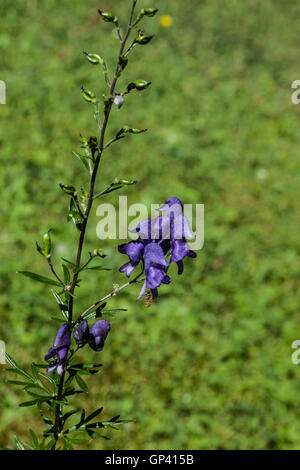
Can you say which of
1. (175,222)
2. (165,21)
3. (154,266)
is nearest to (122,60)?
(175,222)

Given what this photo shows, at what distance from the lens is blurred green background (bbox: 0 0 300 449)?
397 centimetres

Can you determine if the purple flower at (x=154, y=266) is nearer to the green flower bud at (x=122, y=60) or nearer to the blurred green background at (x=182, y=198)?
the green flower bud at (x=122, y=60)

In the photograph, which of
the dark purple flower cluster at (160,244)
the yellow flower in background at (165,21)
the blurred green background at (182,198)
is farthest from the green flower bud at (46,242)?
the yellow flower in background at (165,21)

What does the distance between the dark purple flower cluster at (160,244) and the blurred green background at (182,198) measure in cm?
241

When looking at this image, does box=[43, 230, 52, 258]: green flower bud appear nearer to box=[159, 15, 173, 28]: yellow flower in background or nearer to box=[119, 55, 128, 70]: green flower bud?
box=[119, 55, 128, 70]: green flower bud

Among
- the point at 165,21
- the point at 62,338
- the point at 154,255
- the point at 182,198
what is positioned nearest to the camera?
the point at 154,255

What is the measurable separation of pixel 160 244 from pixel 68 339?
54 centimetres

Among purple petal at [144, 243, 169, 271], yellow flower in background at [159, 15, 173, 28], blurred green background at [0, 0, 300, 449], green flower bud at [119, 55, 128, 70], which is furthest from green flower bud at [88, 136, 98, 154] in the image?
yellow flower in background at [159, 15, 173, 28]

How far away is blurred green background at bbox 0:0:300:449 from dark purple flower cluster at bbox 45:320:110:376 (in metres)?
1.99

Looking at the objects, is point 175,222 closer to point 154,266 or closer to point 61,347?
point 154,266

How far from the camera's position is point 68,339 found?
1871mm

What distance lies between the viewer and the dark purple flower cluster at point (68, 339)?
1853 mm

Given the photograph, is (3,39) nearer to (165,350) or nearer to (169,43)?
(169,43)

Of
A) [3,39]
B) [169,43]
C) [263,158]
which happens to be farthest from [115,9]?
[263,158]
